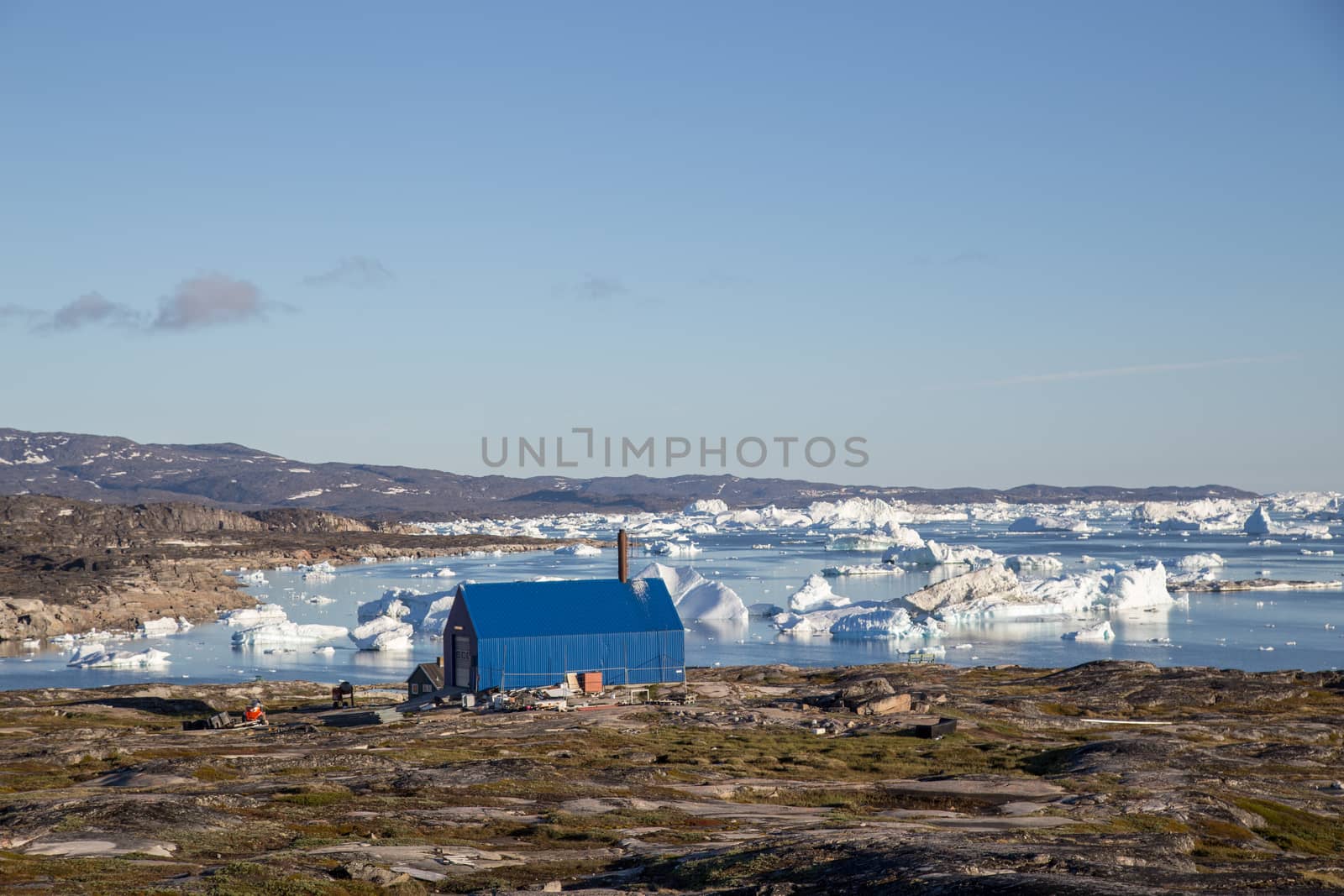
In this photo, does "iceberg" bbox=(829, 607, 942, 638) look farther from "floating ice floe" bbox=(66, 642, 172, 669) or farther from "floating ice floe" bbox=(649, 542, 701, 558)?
"floating ice floe" bbox=(649, 542, 701, 558)

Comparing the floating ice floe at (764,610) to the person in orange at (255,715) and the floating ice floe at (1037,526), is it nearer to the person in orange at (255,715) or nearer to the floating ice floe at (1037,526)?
the person in orange at (255,715)

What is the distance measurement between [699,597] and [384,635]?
19.9m

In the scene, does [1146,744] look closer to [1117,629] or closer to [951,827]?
[951,827]

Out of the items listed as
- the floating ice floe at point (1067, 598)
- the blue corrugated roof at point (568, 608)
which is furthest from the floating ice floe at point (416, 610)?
the blue corrugated roof at point (568, 608)

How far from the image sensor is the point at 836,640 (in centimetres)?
7062

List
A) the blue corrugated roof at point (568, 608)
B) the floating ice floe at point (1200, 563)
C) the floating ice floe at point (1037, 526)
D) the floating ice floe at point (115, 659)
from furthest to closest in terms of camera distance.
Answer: the floating ice floe at point (1037, 526) → the floating ice floe at point (1200, 563) → the floating ice floe at point (115, 659) → the blue corrugated roof at point (568, 608)

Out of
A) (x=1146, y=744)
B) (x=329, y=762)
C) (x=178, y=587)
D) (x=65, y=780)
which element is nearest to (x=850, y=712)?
(x=1146, y=744)

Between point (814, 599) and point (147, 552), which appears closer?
point (814, 599)

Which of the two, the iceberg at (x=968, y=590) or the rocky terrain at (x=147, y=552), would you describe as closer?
the iceberg at (x=968, y=590)

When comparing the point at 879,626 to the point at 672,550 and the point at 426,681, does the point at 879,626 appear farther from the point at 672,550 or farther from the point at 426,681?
the point at 672,550

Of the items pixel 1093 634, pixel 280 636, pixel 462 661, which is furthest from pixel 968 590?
pixel 462 661

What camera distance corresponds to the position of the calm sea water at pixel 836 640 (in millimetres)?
58344

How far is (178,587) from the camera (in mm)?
89562

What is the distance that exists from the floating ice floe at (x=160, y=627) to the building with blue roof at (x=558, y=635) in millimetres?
44198
